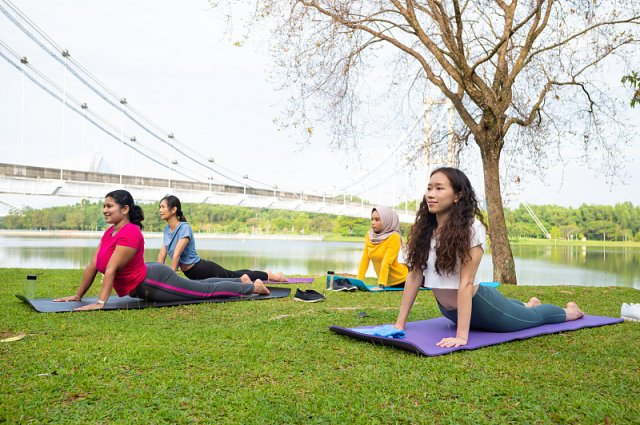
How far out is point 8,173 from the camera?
1900 centimetres

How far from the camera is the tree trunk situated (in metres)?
8.43

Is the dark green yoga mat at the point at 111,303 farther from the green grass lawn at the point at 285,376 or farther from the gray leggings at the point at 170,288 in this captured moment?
the green grass lawn at the point at 285,376

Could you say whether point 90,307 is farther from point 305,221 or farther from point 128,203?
point 305,221

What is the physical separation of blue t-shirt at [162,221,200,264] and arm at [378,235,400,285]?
2083mm

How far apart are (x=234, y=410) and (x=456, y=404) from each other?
867 millimetres

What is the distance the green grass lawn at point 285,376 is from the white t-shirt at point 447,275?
417mm

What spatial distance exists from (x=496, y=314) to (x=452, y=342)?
526 mm

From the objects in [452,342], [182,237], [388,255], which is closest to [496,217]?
[388,255]

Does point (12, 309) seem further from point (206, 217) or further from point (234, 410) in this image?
point (206, 217)

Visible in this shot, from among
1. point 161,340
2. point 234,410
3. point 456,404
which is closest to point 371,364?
point 456,404

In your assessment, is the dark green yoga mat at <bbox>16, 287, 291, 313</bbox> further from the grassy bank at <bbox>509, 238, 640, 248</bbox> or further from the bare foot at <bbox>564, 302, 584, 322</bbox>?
the grassy bank at <bbox>509, 238, 640, 248</bbox>

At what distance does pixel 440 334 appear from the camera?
11.5ft

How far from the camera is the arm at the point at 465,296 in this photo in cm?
317

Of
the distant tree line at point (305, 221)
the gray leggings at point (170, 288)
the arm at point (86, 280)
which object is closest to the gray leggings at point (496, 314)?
the gray leggings at point (170, 288)
